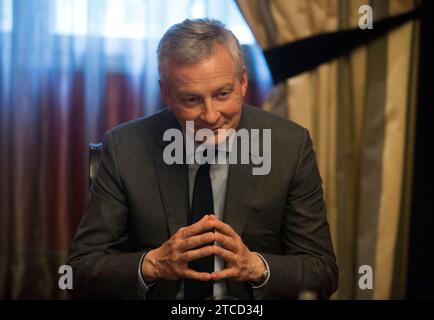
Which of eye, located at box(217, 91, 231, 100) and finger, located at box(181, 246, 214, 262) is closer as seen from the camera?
finger, located at box(181, 246, 214, 262)

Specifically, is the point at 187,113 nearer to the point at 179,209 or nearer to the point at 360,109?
the point at 179,209

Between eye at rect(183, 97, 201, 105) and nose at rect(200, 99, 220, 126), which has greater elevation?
eye at rect(183, 97, 201, 105)

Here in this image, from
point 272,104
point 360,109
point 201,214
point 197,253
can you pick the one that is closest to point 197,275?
point 197,253

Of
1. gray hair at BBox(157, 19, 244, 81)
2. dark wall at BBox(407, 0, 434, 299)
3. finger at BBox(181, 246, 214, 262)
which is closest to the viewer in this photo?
finger at BBox(181, 246, 214, 262)

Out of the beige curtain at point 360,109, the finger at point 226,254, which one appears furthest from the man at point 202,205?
the beige curtain at point 360,109

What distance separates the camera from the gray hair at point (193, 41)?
157cm

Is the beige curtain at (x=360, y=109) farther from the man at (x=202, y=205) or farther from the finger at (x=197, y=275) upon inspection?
the finger at (x=197, y=275)

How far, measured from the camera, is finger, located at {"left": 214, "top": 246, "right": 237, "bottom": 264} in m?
1.45

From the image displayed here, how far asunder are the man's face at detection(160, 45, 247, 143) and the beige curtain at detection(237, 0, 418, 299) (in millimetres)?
873

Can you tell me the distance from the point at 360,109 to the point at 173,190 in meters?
1.17

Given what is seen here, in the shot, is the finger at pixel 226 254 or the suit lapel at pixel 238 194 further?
the suit lapel at pixel 238 194

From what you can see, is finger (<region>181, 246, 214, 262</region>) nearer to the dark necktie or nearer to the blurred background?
the dark necktie

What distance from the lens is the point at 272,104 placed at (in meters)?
2.48

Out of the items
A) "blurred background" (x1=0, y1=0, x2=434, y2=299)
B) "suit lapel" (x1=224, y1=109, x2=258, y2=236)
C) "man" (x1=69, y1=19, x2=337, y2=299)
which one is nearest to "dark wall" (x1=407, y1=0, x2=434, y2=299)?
"blurred background" (x1=0, y1=0, x2=434, y2=299)
